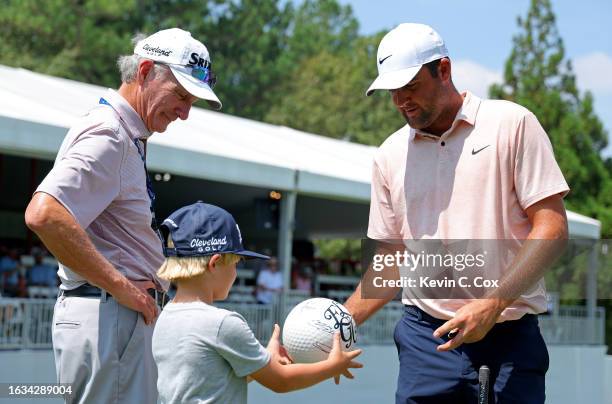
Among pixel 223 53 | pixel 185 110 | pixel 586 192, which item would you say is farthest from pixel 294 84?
pixel 185 110

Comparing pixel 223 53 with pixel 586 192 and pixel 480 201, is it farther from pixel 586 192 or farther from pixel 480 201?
pixel 480 201

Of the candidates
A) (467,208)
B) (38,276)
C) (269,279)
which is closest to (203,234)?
(467,208)

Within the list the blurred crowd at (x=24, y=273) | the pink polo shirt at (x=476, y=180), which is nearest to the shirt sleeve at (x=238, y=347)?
the pink polo shirt at (x=476, y=180)

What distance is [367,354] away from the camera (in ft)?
43.4

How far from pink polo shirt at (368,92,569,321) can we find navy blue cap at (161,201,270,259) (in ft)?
2.19

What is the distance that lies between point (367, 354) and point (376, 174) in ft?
30.8

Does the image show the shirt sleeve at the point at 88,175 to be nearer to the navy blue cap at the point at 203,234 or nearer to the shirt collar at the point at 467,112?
the navy blue cap at the point at 203,234

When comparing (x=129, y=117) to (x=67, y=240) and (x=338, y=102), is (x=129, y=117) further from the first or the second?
(x=338, y=102)

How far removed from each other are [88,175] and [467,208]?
1.39 meters

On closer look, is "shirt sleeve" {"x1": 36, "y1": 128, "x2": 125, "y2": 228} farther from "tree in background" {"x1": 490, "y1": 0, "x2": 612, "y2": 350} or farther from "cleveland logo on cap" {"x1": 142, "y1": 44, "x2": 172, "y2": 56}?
"tree in background" {"x1": 490, "y1": 0, "x2": 612, "y2": 350}

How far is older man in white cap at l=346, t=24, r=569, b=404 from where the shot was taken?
11.6ft

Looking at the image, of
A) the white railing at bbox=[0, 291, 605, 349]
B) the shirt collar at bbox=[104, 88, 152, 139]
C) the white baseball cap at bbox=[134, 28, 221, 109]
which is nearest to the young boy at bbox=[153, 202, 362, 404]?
the shirt collar at bbox=[104, 88, 152, 139]

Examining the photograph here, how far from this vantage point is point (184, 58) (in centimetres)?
401

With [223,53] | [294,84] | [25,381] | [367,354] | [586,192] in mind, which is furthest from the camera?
[294,84]
